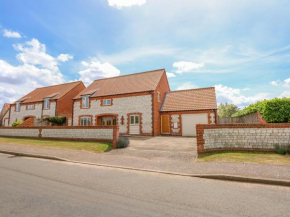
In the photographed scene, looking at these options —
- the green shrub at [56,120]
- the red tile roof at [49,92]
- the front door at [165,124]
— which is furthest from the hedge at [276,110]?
the red tile roof at [49,92]

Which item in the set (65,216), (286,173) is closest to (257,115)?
(286,173)

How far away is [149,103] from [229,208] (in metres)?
15.5

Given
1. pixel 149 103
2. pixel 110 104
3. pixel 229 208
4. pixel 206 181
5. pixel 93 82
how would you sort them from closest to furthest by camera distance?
pixel 229 208
pixel 206 181
pixel 149 103
pixel 110 104
pixel 93 82

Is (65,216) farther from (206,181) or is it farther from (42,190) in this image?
(206,181)

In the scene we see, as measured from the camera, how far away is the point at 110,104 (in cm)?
2111

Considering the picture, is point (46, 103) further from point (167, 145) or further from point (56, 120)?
point (167, 145)

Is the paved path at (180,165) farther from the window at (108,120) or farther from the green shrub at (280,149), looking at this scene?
the window at (108,120)

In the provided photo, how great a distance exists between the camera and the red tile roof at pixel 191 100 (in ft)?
59.7

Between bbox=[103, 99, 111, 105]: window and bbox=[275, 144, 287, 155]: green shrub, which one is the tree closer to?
bbox=[103, 99, 111, 105]: window

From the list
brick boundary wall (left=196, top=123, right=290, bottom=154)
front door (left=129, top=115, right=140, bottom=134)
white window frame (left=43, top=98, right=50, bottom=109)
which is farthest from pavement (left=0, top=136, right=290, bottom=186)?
white window frame (left=43, top=98, right=50, bottom=109)

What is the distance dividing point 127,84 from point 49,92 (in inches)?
680

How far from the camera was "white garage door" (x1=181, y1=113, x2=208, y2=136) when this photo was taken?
57.7 ft

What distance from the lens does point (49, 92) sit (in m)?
30.6

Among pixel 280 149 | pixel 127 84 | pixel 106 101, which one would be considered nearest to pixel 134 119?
pixel 106 101
